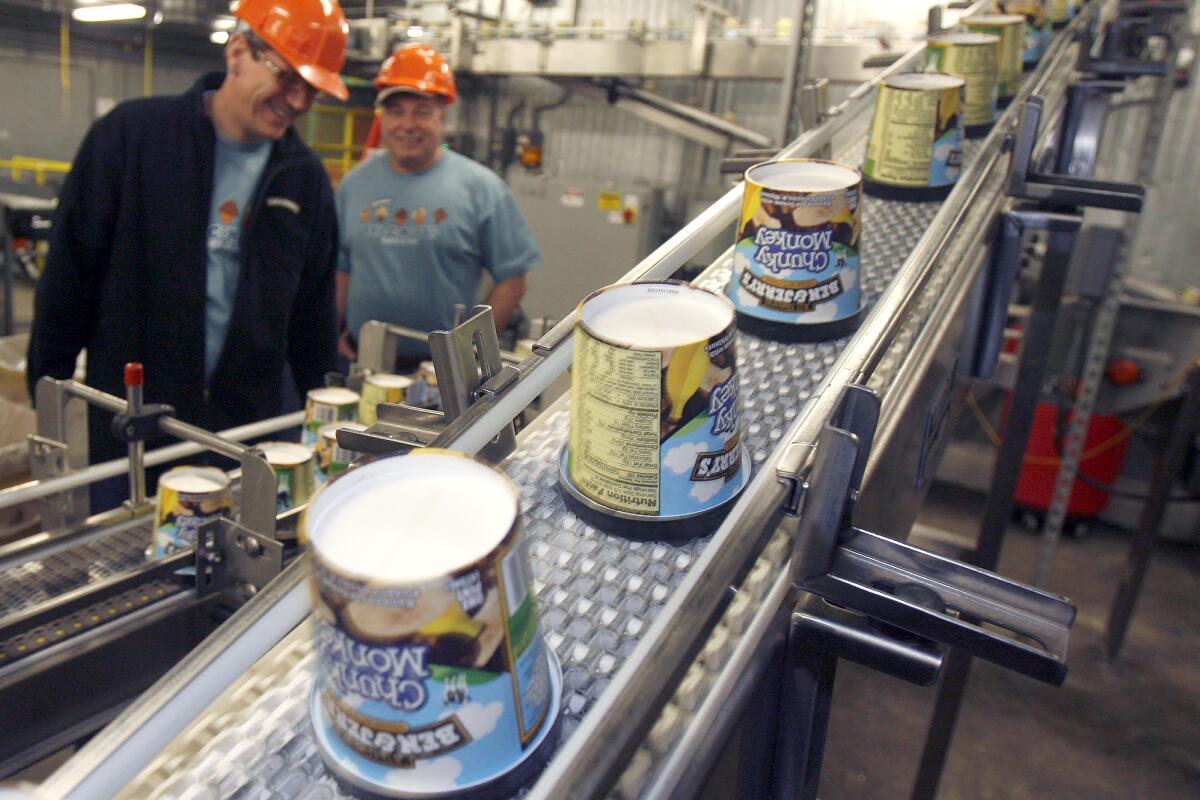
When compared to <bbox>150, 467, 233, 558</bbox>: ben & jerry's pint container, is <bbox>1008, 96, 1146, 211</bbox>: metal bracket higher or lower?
higher

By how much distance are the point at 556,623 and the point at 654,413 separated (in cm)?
15

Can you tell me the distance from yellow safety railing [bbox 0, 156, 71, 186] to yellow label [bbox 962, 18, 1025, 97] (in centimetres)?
639

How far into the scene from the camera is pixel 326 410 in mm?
1426

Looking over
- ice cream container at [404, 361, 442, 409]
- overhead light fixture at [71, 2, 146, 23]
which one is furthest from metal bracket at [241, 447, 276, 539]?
overhead light fixture at [71, 2, 146, 23]

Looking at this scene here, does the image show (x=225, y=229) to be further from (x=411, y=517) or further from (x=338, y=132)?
(x=338, y=132)

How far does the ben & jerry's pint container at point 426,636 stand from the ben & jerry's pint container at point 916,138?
828mm

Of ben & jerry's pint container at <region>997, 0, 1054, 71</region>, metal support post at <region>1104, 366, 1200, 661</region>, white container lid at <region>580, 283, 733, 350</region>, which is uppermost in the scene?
ben & jerry's pint container at <region>997, 0, 1054, 71</region>

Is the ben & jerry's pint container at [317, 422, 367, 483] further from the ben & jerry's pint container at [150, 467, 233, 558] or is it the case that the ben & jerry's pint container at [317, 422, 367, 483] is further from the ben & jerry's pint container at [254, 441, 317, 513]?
the ben & jerry's pint container at [150, 467, 233, 558]

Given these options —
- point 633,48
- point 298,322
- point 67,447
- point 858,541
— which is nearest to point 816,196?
point 858,541

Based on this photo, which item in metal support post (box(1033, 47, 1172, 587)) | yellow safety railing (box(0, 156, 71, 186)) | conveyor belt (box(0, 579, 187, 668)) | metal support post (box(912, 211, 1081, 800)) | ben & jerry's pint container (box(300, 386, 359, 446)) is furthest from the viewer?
yellow safety railing (box(0, 156, 71, 186))

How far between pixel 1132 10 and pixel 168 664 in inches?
87.6

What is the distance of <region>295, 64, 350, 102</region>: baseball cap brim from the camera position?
1.87 meters

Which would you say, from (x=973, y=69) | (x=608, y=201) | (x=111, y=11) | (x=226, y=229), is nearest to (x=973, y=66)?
(x=973, y=69)

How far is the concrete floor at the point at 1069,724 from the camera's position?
2764 millimetres
